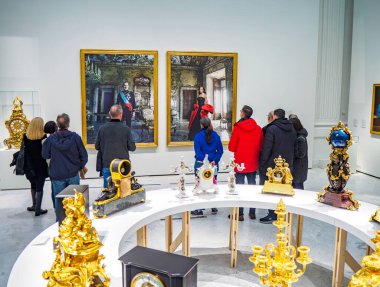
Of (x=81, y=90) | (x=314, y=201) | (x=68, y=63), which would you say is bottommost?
(x=314, y=201)

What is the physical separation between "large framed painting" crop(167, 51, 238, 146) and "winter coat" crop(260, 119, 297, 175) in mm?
3204

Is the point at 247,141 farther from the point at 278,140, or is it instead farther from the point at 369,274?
the point at 369,274

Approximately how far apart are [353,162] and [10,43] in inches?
287

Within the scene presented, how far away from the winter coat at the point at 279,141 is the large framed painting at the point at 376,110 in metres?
4.28

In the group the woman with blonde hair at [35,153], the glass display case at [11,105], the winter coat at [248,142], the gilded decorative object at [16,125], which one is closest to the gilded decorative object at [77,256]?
the winter coat at [248,142]

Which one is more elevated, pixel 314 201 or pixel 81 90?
pixel 81 90

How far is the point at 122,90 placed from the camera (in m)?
7.54

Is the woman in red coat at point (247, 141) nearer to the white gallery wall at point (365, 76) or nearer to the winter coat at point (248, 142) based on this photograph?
the winter coat at point (248, 142)

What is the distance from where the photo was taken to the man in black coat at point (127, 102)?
24.8 feet

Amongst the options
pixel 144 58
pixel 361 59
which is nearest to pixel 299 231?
pixel 144 58

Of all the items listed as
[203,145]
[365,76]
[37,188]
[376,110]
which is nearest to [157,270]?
[203,145]

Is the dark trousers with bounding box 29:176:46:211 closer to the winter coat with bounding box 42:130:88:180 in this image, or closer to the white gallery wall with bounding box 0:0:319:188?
the winter coat with bounding box 42:130:88:180

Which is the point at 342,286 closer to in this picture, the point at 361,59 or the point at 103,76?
the point at 103,76

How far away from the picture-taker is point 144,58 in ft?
24.8
